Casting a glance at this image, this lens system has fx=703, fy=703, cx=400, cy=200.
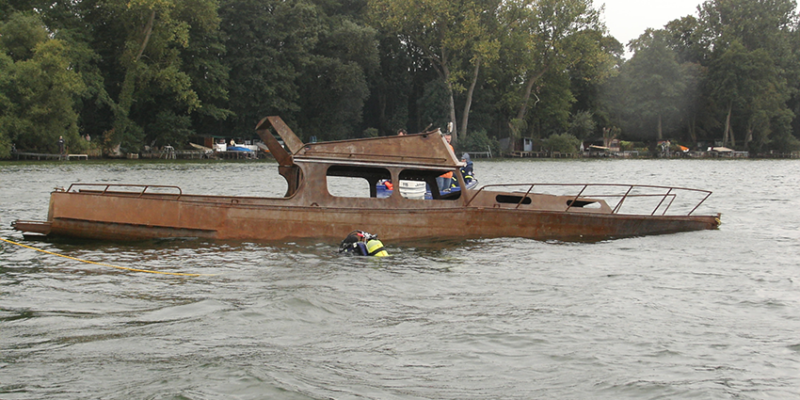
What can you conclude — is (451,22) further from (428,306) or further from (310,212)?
(428,306)

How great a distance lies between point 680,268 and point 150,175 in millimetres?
37583

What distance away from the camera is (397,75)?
9506 cm

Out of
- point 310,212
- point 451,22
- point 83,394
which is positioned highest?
point 451,22

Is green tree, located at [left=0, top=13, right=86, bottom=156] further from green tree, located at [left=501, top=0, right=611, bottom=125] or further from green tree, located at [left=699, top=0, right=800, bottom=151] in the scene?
green tree, located at [left=699, top=0, right=800, bottom=151]

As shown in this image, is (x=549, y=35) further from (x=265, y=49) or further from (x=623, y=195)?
(x=623, y=195)

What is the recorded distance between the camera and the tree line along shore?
2625 inches

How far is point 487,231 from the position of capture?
17.6 metres

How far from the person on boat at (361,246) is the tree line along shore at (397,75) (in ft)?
168

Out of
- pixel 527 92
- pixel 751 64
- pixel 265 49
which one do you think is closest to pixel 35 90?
pixel 265 49

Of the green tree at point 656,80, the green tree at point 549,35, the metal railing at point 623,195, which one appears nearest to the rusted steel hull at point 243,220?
the metal railing at point 623,195

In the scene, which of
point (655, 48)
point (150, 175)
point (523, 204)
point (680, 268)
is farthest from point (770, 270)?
point (655, 48)

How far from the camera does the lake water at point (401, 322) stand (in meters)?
8.00

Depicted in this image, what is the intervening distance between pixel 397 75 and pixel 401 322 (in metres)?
86.7

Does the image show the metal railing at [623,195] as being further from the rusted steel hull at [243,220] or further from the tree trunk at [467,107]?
the tree trunk at [467,107]
